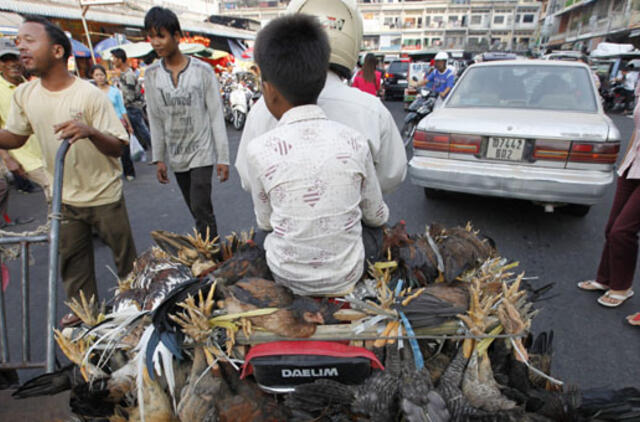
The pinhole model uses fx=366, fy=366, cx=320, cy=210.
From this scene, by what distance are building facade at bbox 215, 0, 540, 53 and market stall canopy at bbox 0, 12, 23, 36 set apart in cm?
6616

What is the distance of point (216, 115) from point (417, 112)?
17.3 ft

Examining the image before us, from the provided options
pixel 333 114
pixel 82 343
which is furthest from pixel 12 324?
pixel 333 114

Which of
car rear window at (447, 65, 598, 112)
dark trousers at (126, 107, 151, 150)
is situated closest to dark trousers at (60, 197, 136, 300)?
car rear window at (447, 65, 598, 112)

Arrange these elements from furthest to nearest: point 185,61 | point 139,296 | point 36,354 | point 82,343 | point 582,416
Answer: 1. point 185,61
2. point 36,354
3. point 139,296
4. point 82,343
5. point 582,416

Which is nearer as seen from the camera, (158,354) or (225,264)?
(158,354)

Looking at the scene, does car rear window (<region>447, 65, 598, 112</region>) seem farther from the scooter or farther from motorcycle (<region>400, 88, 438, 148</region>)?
the scooter

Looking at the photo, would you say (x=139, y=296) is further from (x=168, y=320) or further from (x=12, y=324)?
(x=12, y=324)

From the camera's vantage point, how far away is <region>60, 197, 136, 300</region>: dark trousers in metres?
2.43

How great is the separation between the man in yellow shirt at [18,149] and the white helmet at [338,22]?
2.56 meters

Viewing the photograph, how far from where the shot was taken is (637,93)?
2646mm

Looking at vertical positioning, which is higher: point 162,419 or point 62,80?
point 62,80

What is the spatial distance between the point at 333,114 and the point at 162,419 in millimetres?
1328

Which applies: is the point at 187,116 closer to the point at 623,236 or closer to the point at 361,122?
the point at 361,122

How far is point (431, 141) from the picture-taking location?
3881 mm
